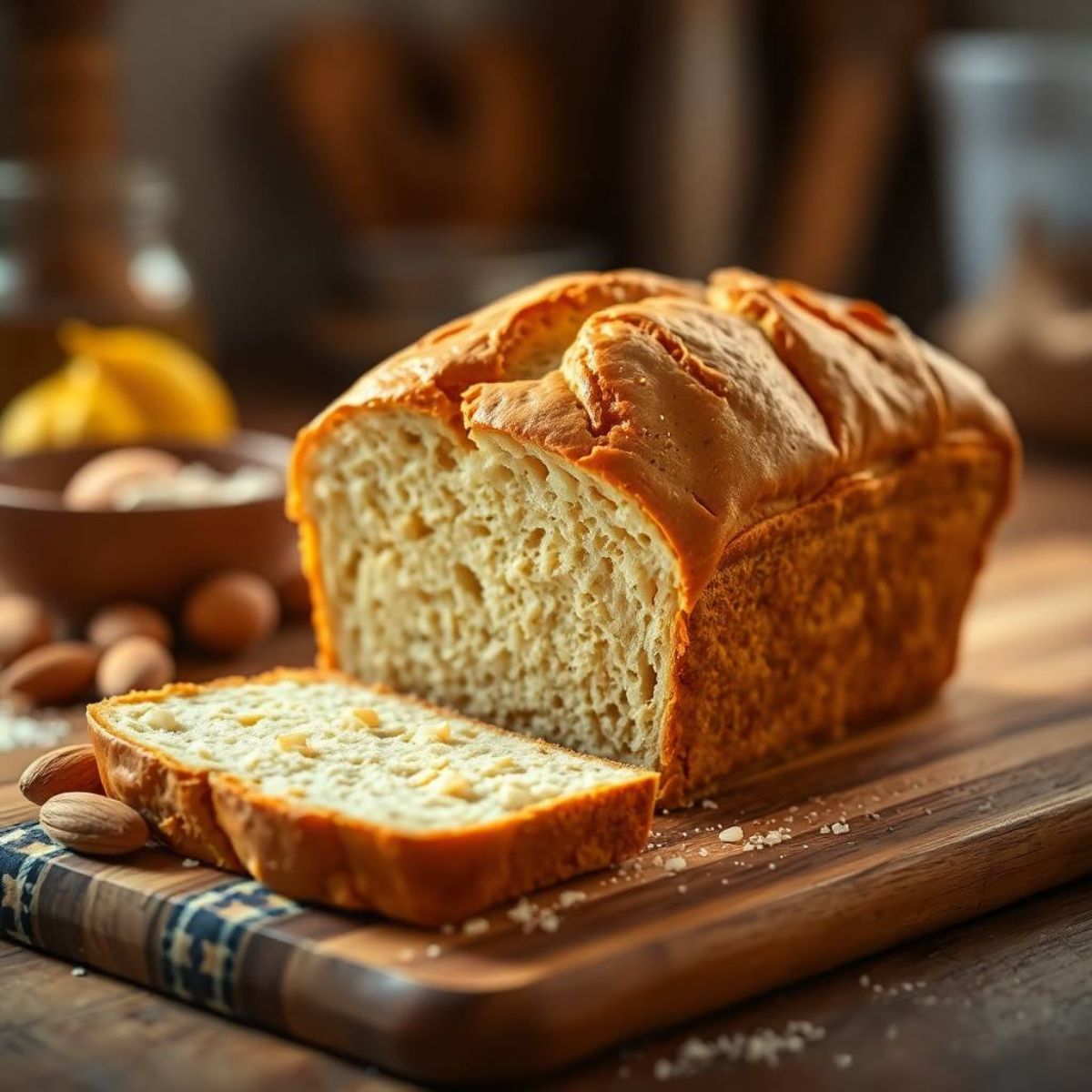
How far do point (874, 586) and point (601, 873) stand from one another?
0.90m

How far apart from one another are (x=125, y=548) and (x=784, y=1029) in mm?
1674

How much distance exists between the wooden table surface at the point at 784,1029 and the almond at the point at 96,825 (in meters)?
0.15

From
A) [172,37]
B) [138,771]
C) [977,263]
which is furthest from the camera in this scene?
[172,37]

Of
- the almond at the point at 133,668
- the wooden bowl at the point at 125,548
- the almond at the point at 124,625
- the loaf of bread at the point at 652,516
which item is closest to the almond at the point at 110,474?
the wooden bowl at the point at 125,548

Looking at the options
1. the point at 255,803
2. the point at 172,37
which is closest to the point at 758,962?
the point at 255,803

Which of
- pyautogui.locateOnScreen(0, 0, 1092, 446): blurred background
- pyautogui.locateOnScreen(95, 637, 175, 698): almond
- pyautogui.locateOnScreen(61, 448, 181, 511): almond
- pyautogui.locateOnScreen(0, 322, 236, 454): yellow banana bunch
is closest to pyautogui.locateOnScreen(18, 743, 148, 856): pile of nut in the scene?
pyautogui.locateOnScreen(95, 637, 175, 698): almond

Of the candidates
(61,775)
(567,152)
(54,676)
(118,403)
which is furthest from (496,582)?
(567,152)

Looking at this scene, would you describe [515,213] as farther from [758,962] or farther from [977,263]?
[758,962]

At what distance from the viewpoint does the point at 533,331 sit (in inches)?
108

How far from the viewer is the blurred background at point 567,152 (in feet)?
17.0

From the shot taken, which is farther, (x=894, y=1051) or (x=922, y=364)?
(x=922, y=364)

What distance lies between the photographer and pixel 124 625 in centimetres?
321

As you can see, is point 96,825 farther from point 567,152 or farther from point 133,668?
point 567,152

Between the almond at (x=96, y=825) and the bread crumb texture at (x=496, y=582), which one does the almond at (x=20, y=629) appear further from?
the almond at (x=96, y=825)
